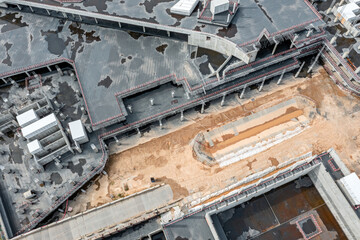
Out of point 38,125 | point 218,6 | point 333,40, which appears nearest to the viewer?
point 38,125

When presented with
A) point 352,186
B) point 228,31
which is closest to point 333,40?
point 228,31

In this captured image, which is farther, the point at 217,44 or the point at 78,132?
the point at 217,44

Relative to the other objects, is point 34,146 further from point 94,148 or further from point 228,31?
point 228,31

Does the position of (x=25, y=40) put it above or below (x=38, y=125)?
above

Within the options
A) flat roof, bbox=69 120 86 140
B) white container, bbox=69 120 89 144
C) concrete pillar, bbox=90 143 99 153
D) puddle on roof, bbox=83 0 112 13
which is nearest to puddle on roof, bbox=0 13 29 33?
puddle on roof, bbox=83 0 112 13

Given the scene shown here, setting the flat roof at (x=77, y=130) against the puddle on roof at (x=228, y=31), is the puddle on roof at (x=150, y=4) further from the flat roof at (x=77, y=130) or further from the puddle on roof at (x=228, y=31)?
the flat roof at (x=77, y=130)

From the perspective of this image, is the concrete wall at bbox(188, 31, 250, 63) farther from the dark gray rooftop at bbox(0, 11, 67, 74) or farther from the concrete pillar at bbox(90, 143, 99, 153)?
the concrete pillar at bbox(90, 143, 99, 153)

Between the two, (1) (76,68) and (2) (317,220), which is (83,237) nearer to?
(1) (76,68)

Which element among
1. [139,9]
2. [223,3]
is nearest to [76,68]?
[139,9]
